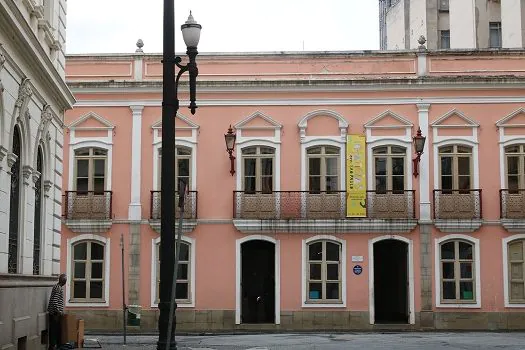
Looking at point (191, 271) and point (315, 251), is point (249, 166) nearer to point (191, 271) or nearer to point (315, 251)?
point (315, 251)

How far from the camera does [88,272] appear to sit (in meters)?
31.3

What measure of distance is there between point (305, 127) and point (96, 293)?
8783 mm

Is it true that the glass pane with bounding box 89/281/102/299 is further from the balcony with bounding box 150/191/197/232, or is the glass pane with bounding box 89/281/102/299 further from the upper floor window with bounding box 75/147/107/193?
the upper floor window with bounding box 75/147/107/193

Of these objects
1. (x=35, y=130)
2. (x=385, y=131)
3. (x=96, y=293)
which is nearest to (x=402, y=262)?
(x=385, y=131)

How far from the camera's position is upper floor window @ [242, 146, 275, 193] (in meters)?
31.5

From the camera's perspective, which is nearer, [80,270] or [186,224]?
[186,224]

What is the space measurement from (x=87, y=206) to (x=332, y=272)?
8345 mm

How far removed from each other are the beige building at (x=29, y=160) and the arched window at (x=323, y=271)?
1257 centimetres

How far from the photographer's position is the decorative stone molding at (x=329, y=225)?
30859 millimetres

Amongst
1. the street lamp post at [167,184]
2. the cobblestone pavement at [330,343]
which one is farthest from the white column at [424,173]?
the street lamp post at [167,184]

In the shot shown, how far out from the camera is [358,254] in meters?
31.2

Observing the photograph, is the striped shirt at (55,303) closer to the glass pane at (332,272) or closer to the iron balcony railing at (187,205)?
the iron balcony railing at (187,205)

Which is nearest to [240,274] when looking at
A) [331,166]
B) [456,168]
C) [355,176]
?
[331,166]

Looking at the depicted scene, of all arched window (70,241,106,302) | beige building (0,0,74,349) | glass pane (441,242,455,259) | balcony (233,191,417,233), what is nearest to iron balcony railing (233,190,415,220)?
balcony (233,191,417,233)
